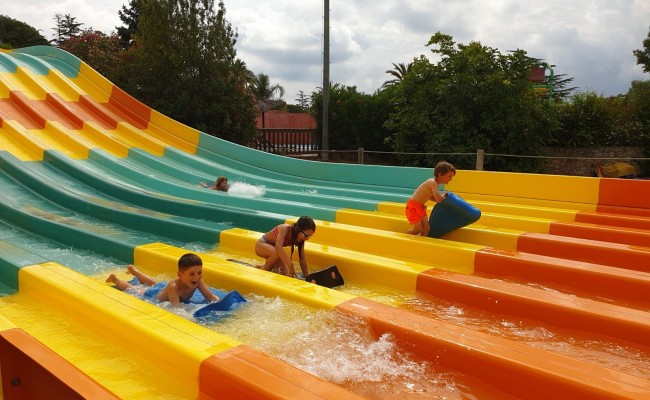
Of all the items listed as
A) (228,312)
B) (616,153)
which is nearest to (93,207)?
(228,312)

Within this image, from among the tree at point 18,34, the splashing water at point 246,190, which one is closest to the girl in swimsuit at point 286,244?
the splashing water at point 246,190

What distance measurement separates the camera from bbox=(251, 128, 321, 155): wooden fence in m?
12.7

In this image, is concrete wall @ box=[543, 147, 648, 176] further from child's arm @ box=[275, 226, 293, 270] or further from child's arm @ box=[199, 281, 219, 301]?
child's arm @ box=[199, 281, 219, 301]

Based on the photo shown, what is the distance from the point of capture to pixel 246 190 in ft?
24.2

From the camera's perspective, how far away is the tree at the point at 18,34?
93.3ft

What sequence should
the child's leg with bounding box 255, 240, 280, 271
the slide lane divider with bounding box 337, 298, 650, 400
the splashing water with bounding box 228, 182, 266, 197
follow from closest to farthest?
1. the slide lane divider with bounding box 337, 298, 650, 400
2. the child's leg with bounding box 255, 240, 280, 271
3. the splashing water with bounding box 228, 182, 266, 197

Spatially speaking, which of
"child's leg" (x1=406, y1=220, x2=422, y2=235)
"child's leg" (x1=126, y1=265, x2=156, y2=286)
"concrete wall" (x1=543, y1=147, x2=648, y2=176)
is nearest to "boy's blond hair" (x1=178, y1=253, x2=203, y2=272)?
"child's leg" (x1=126, y1=265, x2=156, y2=286)

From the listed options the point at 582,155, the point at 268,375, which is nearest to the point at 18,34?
the point at 582,155

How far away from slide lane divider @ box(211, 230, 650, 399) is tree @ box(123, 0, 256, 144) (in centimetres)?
794

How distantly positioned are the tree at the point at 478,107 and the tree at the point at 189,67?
3.95 metres

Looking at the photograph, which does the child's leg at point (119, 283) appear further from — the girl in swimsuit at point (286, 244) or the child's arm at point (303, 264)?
the child's arm at point (303, 264)

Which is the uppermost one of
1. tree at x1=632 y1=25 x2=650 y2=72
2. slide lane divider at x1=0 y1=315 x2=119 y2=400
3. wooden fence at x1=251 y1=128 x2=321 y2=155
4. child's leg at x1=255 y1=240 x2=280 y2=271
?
tree at x1=632 y1=25 x2=650 y2=72

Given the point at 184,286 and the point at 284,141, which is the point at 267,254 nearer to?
the point at 184,286

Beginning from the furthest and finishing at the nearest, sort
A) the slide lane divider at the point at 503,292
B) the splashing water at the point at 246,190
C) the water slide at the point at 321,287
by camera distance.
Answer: the splashing water at the point at 246,190
the slide lane divider at the point at 503,292
the water slide at the point at 321,287
